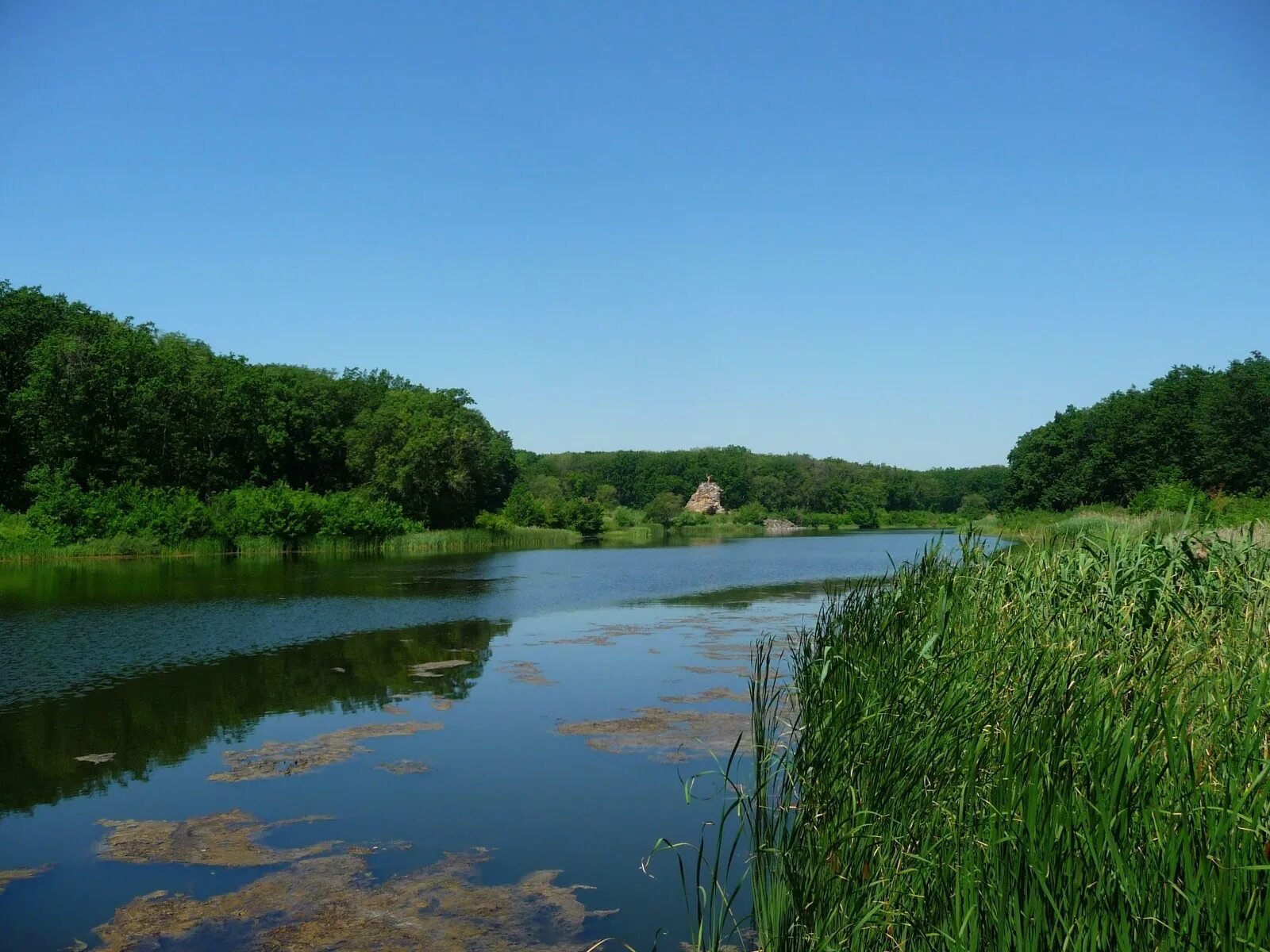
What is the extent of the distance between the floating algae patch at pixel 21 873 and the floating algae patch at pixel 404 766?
10.0 feet

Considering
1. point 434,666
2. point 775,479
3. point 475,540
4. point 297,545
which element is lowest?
point 434,666

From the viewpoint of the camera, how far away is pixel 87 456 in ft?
119

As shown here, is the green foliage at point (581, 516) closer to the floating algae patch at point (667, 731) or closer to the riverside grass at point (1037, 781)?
the floating algae patch at point (667, 731)

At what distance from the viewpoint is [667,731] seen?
35.0 ft

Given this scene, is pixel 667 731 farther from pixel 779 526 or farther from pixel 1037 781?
pixel 779 526

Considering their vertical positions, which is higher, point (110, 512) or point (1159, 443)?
point (1159, 443)

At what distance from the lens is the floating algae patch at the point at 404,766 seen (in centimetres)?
932

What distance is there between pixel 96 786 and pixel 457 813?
11.5 feet

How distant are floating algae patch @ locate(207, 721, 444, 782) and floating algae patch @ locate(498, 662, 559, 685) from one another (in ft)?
8.91

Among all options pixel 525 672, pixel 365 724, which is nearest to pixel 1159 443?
pixel 525 672

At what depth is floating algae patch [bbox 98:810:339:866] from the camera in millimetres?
7027

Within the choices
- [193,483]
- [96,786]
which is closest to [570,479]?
[193,483]

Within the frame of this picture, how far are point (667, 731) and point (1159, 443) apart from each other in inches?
2053

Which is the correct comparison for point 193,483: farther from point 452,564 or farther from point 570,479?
point 570,479
